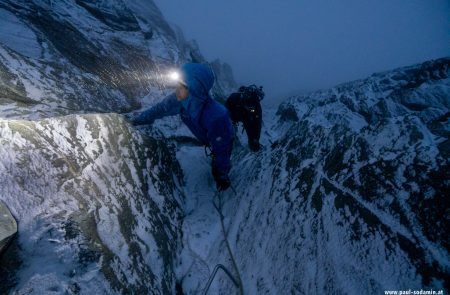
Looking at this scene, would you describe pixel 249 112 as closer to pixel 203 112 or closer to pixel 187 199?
pixel 203 112

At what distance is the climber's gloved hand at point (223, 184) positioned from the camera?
435 cm

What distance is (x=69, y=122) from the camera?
2.76 meters

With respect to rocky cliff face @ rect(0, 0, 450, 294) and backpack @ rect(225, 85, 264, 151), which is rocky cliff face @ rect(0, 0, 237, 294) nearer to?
rocky cliff face @ rect(0, 0, 450, 294)

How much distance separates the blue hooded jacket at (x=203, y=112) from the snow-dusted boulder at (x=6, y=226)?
2.45 meters

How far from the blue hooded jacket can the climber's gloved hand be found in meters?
0.06

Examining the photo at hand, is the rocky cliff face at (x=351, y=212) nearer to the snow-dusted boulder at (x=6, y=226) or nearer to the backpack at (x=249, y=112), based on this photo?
the backpack at (x=249, y=112)

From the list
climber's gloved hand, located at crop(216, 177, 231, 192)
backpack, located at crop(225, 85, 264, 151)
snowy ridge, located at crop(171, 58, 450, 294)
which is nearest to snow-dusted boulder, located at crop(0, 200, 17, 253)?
snowy ridge, located at crop(171, 58, 450, 294)

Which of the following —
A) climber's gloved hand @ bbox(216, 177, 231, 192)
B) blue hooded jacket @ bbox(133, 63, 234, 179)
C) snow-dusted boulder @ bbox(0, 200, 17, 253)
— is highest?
blue hooded jacket @ bbox(133, 63, 234, 179)

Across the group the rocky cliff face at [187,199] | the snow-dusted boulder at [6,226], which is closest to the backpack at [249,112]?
the rocky cliff face at [187,199]

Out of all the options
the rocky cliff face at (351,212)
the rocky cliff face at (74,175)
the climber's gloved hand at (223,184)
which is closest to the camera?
the rocky cliff face at (351,212)

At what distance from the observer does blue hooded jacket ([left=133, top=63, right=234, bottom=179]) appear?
12.3ft

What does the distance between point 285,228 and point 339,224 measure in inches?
26.0

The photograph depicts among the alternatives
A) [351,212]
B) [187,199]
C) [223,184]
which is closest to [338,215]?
[351,212]

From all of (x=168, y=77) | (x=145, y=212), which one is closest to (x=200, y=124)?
(x=145, y=212)
